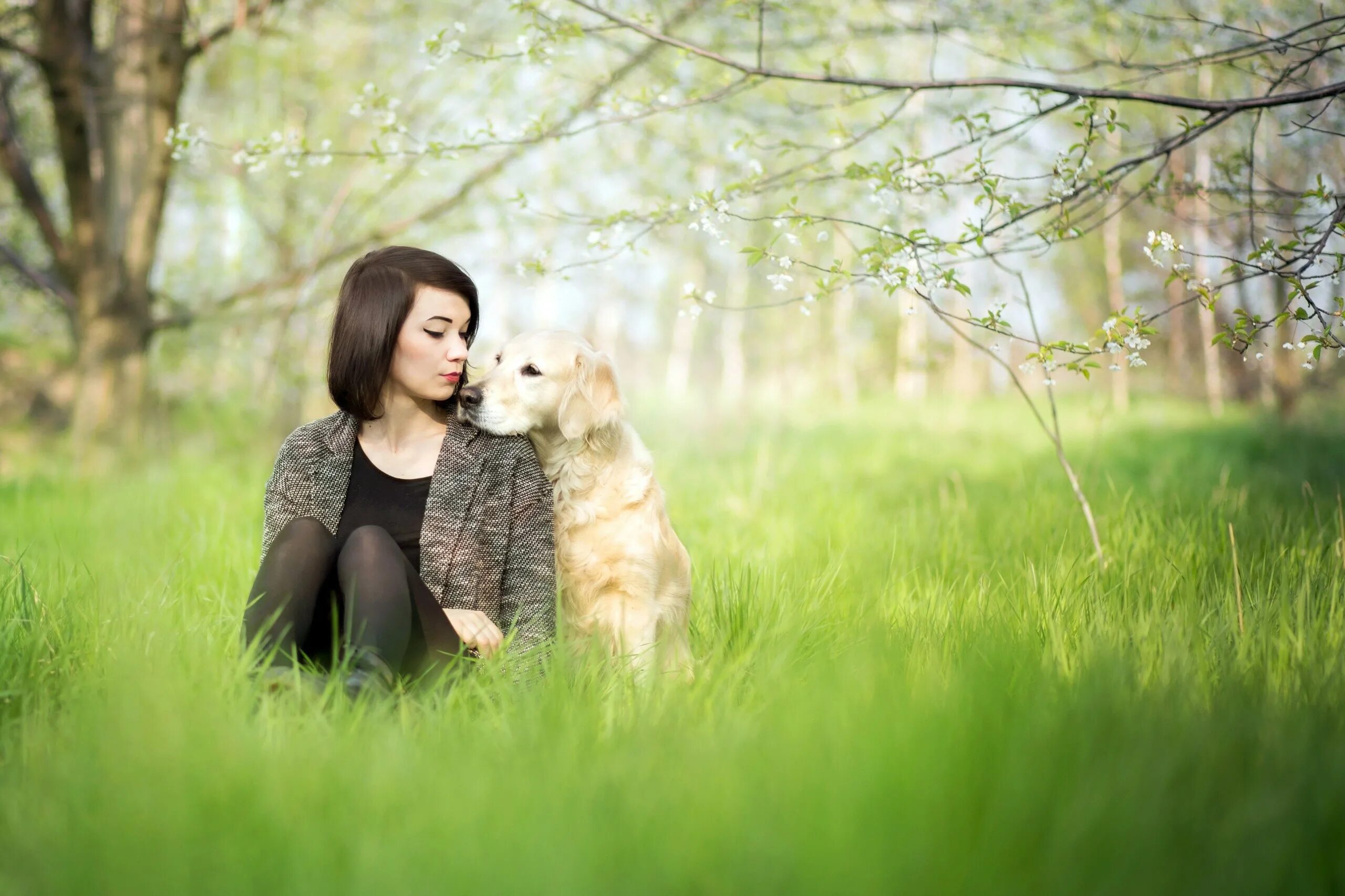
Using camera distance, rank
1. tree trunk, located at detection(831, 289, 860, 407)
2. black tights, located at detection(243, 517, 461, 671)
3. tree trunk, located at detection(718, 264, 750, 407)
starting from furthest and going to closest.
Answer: tree trunk, located at detection(718, 264, 750, 407), tree trunk, located at detection(831, 289, 860, 407), black tights, located at detection(243, 517, 461, 671)

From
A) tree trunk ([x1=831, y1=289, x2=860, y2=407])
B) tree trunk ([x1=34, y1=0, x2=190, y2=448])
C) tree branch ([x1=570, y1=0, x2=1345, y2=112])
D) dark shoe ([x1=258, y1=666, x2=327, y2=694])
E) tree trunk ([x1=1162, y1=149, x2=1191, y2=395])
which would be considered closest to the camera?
dark shoe ([x1=258, y1=666, x2=327, y2=694])

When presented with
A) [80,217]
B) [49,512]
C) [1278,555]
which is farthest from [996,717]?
[80,217]

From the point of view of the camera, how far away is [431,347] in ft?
9.34

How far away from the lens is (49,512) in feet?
15.5

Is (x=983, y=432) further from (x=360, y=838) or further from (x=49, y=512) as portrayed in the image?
(x=360, y=838)

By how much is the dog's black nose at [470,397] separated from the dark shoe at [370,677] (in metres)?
0.80

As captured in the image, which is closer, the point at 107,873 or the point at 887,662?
the point at 107,873

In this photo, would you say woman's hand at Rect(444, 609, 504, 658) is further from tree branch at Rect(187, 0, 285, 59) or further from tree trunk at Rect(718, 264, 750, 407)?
tree trunk at Rect(718, 264, 750, 407)

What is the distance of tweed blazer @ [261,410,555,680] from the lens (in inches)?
107

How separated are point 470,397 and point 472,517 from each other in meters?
0.36

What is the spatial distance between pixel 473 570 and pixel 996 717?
1453mm

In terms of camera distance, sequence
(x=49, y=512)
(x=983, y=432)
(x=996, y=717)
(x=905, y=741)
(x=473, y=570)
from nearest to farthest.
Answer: (x=905, y=741) < (x=996, y=717) < (x=473, y=570) < (x=49, y=512) < (x=983, y=432)

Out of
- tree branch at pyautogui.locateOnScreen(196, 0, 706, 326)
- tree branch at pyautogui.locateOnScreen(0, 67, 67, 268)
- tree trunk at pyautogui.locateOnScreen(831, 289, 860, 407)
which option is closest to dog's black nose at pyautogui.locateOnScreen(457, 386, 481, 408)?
tree branch at pyautogui.locateOnScreen(196, 0, 706, 326)

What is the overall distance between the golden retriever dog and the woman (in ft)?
0.31
